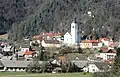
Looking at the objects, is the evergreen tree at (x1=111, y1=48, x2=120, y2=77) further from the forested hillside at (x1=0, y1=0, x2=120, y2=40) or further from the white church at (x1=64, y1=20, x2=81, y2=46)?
the forested hillside at (x1=0, y1=0, x2=120, y2=40)

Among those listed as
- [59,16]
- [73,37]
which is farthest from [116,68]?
[59,16]

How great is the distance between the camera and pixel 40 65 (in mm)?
54781

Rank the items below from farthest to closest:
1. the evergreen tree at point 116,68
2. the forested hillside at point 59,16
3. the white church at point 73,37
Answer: the forested hillside at point 59,16 < the white church at point 73,37 < the evergreen tree at point 116,68

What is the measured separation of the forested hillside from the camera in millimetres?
108938

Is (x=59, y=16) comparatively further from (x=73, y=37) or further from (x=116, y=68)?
(x=116, y=68)

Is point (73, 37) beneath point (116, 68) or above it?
above

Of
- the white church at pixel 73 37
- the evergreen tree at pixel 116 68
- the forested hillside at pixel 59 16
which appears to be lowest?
the evergreen tree at pixel 116 68

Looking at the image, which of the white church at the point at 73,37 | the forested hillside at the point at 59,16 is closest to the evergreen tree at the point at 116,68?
the white church at the point at 73,37

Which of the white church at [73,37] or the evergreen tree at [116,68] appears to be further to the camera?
the white church at [73,37]

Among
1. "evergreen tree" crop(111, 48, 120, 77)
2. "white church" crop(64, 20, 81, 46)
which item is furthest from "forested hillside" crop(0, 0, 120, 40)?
"evergreen tree" crop(111, 48, 120, 77)

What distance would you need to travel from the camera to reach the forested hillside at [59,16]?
109 m

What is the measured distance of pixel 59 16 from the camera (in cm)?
14262

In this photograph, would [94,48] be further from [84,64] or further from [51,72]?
[51,72]

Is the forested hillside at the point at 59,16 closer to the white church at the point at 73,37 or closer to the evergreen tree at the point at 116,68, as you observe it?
the white church at the point at 73,37
